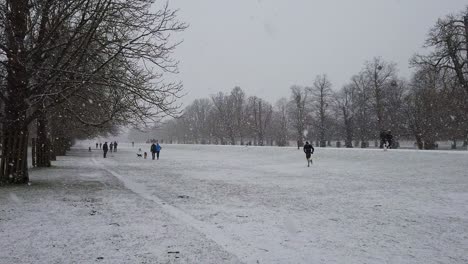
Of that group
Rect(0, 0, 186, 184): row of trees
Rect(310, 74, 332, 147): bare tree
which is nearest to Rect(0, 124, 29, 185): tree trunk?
Rect(0, 0, 186, 184): row of trees

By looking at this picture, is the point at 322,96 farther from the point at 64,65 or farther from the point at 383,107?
the point at 64,65

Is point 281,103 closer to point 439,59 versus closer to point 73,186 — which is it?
point 439,59

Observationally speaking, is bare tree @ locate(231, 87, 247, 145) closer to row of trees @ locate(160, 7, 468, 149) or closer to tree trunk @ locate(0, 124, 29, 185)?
row of trees @ locate(160, 7, 468, 149)

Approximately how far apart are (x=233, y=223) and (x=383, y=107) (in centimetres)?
5242

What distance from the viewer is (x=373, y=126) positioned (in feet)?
208

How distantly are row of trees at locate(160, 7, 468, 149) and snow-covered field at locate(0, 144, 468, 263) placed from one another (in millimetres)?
4403

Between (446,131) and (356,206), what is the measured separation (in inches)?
1508

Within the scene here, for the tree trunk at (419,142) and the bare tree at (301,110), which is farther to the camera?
the bare tree at (301,110)

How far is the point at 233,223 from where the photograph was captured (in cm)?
853

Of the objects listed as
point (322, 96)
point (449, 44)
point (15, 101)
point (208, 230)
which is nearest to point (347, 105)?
point (322, 96)

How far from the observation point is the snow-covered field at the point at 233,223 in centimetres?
621

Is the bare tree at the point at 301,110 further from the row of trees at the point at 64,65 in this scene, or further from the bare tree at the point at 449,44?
the row of trees at the point at 64,65

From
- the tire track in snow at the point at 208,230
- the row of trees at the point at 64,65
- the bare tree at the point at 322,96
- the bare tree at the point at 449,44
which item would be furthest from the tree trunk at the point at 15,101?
the bare tree at the point at 322,96

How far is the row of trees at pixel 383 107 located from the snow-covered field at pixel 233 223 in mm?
4403
